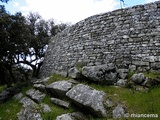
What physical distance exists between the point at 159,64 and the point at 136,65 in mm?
1086

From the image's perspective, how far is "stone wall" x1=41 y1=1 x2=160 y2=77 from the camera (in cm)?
873

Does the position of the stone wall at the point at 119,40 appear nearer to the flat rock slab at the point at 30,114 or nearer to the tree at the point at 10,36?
the flat rock slab at the point at 30,114

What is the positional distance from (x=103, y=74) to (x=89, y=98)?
189cm

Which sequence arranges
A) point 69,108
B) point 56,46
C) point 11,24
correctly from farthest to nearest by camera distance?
1. point 56,46
2. point 11,24
3. point 69,108

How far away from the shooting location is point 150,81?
7.15 metres

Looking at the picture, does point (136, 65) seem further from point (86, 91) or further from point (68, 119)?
point (68, 119)

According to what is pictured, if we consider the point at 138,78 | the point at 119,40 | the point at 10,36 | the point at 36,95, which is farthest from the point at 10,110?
the point at 119,40

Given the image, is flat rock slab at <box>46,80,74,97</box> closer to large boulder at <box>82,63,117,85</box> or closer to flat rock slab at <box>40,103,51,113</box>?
flat rock slab at <box>40,103,51,113</box>

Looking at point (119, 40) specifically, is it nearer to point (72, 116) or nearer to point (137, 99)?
point (137, 99)

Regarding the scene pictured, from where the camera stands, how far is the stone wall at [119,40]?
344 inches

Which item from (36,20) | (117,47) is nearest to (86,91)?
(117,47)

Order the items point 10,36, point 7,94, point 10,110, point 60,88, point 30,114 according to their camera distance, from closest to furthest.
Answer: point 30,114
point 60,88
point 10,110
point 7,94
point 10,36

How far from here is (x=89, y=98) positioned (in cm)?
661

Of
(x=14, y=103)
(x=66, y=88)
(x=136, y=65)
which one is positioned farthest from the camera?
(x=14, y=103)
